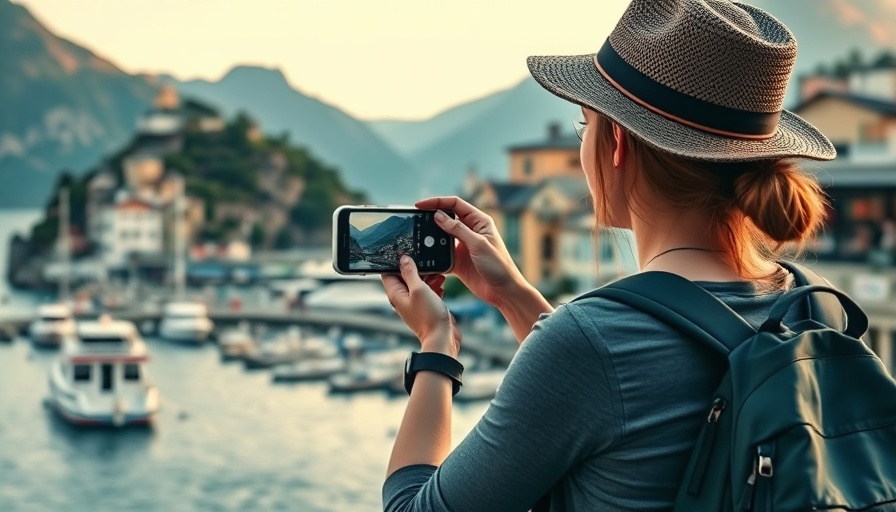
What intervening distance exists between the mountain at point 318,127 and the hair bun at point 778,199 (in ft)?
113

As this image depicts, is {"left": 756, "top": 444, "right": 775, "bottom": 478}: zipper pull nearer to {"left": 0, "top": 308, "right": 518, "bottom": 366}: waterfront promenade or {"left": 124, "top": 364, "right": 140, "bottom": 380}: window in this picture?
{"left": 124, "top": 364, "right": 140, "bottom": 380}: window

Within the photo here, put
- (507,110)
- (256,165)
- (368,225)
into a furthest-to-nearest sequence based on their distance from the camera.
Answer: (507,110) → (256,165) → (368,225)

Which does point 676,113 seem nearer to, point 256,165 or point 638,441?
point 638,441

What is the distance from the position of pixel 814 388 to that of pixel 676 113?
12cm

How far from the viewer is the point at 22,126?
1444 inches

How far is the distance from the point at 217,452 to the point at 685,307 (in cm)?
1793

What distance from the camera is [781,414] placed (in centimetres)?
43

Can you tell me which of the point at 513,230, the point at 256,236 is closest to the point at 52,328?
the point at 256,236

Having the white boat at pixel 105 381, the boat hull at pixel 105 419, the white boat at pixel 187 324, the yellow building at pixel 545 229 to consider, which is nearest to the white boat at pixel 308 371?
the white boat at pixel 105 381

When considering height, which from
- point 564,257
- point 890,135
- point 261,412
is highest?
point 890,135

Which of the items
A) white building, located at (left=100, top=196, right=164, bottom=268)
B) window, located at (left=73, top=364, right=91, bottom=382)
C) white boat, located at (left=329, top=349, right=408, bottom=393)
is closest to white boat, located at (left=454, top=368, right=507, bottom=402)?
white boat, located at (left=329, top=349, right=408, bottom=393)

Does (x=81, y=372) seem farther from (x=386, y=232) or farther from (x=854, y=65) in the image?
(x=386, y=232)

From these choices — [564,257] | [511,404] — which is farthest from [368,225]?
[564,257]

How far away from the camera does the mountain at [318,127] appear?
36375mm
